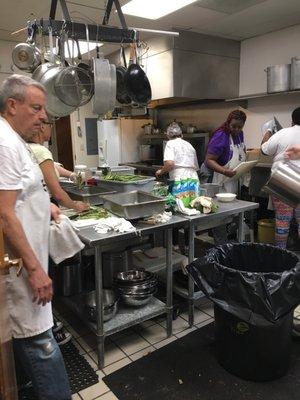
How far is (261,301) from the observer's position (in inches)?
62.8

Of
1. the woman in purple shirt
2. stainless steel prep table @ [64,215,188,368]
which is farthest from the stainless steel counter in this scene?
the woman in purple shirt

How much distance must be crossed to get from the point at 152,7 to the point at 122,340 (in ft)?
9.46

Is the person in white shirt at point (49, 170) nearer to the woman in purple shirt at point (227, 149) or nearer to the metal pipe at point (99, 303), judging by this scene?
the metal pipe at point (99, 303)

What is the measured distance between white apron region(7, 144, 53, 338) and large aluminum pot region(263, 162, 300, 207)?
1.32 metres

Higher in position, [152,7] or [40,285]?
[152,7]

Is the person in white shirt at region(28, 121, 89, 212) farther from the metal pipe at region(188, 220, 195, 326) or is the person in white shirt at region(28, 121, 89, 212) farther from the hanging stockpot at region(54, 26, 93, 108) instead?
the metal pipe at region(188, 220, 195, 326)

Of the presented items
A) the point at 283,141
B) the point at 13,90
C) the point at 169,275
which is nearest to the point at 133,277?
the point at 169,275

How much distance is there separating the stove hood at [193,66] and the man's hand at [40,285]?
3121 mm

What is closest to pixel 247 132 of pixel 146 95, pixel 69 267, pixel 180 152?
pixel 180 152

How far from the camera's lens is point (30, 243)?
1.38 metres

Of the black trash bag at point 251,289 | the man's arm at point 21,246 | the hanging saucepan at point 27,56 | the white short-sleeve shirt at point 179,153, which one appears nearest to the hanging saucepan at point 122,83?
the hanging saucepan at point 27,56

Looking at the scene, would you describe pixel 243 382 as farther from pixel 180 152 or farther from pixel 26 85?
pixel 180 152

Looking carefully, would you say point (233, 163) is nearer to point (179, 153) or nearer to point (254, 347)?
point (179, 153)

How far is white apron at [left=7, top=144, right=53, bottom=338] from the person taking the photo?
1334mm
